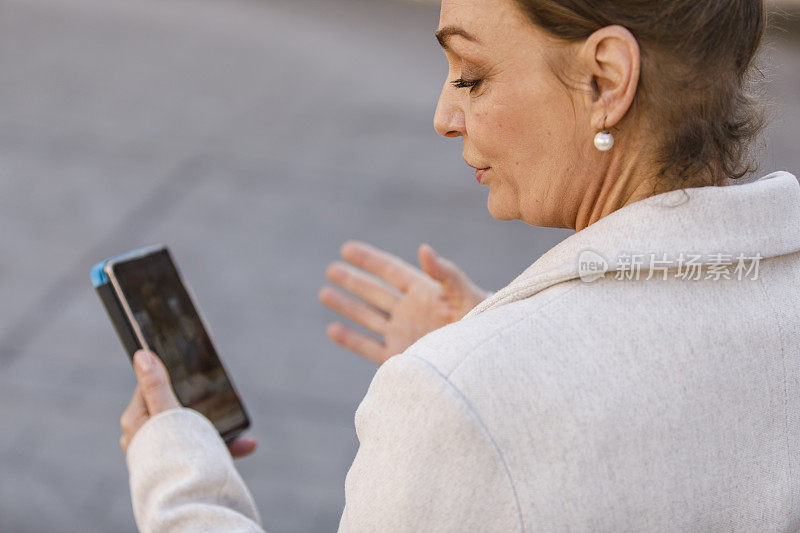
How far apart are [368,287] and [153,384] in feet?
2.08

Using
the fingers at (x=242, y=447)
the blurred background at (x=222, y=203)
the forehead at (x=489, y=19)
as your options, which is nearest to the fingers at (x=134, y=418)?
the fingers at (x=242, y=447)

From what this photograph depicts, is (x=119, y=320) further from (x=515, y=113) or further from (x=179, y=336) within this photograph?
(x=515, y=113)

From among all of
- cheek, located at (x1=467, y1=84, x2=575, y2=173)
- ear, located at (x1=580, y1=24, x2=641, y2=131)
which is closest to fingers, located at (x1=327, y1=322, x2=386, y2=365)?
cheek, located at (x1=467, y1=84, x2=575, y2=173)

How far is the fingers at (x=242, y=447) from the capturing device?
189 centimetres

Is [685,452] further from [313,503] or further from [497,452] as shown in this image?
[313,503]

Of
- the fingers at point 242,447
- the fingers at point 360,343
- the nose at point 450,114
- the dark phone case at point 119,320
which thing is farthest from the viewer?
the fingers at point 360,343

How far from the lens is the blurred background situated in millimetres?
3400

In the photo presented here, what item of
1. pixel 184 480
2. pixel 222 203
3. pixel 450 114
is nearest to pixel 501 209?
pixel 450 114

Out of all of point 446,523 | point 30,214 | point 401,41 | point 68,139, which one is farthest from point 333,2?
point 446,523

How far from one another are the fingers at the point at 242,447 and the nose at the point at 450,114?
969 millimetres

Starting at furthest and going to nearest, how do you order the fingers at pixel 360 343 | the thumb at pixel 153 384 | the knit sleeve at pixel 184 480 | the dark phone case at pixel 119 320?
1. the fingers at pixel 360 343
2. the dark phone case at pixel 119 320
3. the thumb at pixel 153 384
4. the knit sleeve at pixel 184 480

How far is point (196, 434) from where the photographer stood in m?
1.49

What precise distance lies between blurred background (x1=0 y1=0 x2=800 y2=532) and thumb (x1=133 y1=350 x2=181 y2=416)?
111cm
